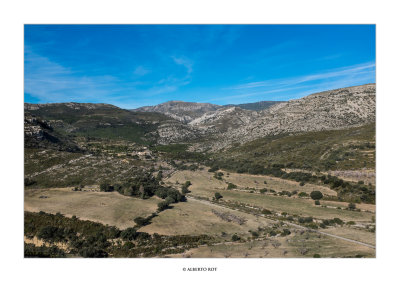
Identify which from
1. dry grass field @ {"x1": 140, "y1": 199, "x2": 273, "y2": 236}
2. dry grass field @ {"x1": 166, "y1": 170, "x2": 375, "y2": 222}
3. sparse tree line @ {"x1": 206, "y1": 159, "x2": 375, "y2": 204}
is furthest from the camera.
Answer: sparse tree line @ {"x1": 206, "y1": 159, "x2": 375, "y2": 204}

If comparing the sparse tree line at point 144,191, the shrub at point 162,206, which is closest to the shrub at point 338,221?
the sparse tree line at point 144,191

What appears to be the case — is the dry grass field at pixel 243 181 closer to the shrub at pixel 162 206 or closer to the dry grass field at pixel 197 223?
the dry grass field at pixel 197 223

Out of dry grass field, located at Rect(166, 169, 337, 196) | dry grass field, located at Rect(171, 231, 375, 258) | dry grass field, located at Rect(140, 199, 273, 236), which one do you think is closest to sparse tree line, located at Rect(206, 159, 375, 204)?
dry grass field, located at Rect(166, 169, 337, 196)

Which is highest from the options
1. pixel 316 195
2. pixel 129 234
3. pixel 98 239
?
pixel 316 195

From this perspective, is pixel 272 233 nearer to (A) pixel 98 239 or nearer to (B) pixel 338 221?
(B) pixel 338 221

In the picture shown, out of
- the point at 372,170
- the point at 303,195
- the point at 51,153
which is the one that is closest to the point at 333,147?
the point at 372,170

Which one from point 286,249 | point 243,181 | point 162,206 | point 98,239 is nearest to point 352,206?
point 286,249

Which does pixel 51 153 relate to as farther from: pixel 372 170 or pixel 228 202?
pixel 372 170

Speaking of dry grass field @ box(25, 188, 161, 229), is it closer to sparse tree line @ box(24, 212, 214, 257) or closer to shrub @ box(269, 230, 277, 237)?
sparse tree line @ box(24, 212, 214, 257)

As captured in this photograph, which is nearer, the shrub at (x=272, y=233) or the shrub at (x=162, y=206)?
the shrub at (x=272, y=233)
